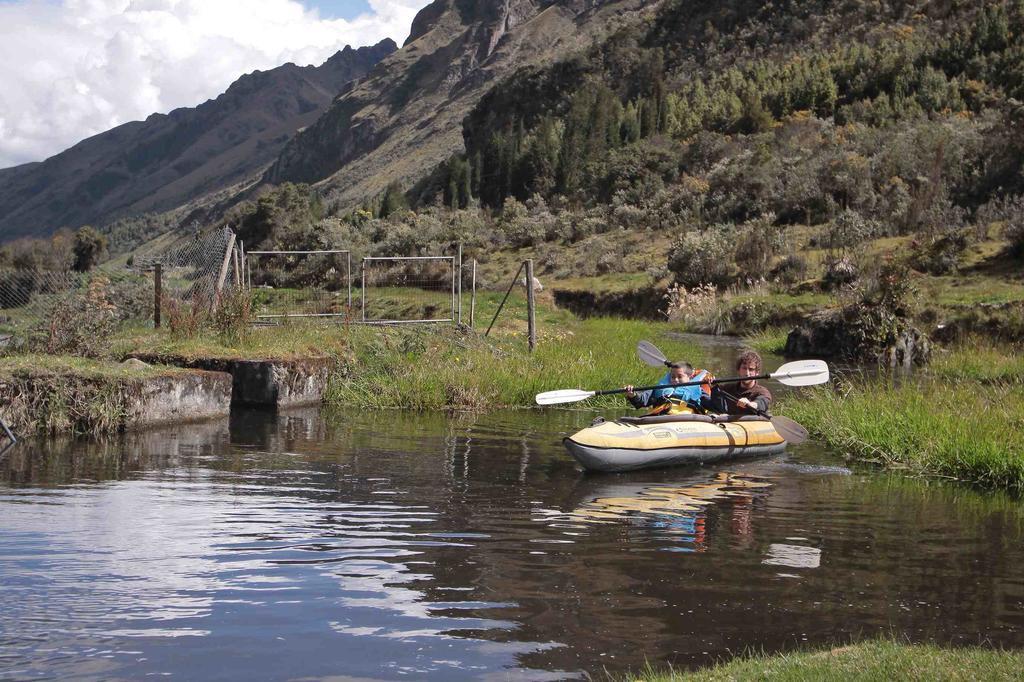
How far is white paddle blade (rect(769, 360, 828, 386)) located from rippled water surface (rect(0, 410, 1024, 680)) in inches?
77.1

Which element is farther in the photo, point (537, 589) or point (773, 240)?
point (773, 240)

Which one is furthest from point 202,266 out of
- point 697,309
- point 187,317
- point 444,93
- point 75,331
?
point 444,93

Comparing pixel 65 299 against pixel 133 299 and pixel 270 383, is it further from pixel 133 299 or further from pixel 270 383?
pixel 133 299

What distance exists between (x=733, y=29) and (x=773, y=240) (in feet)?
171

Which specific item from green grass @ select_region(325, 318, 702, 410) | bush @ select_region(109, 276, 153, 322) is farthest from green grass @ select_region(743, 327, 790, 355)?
bush @ select_region(109, 276, 153, 322)

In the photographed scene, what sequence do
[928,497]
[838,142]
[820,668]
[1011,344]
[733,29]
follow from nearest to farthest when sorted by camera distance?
[820,668] → [928,497] → [1011,344] → [838,142] → [733,29]

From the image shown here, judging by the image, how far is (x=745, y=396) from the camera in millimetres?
13719

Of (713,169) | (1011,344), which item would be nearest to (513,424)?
(1011,344)

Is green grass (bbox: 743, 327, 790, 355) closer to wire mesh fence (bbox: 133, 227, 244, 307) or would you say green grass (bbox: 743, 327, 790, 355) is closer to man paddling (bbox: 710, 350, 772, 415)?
man paddling (bbox: 710, 350, 772, 415)

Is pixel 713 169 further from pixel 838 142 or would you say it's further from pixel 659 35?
pixel 659 35

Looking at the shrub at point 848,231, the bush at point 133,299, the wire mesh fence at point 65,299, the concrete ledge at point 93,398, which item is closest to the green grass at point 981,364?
the concrete ledge at point 93,398

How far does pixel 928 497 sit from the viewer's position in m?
10.4

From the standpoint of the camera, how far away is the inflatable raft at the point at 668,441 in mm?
11508

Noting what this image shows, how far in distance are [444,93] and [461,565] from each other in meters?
181
